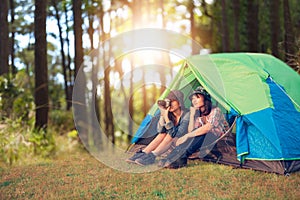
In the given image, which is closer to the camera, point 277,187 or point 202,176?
point 277,187

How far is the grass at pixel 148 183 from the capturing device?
16.7 feet

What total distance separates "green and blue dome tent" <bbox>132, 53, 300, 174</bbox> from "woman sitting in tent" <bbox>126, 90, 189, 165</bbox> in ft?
1.86

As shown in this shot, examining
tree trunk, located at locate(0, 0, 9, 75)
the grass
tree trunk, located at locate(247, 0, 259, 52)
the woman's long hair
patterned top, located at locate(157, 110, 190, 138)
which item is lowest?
the grass

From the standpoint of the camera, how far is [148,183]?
18.5 feet

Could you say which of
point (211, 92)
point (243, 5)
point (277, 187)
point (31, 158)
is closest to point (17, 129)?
point (31, 158)

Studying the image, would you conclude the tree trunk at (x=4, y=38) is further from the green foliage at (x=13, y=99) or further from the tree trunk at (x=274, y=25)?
the tree trunk at (x=274, y=25)

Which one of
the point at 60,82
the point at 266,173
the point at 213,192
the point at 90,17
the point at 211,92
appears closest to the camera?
the point at 213,192

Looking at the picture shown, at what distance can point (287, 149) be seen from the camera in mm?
6027

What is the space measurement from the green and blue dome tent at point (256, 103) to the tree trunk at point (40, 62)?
120 inches

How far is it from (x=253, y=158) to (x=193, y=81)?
207 centimetres

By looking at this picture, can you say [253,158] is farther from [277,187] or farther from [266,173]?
[277,187]

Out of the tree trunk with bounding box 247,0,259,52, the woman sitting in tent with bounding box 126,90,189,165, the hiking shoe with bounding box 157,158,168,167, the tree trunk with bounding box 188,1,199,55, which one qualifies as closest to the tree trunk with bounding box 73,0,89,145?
the woman sitting in tent with bounding box 126,90,189,165

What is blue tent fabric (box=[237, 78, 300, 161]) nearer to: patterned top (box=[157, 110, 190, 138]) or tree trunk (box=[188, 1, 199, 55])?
patterned top (box=[157, 110, 190, 138])

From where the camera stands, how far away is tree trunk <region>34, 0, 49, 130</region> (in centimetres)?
900
